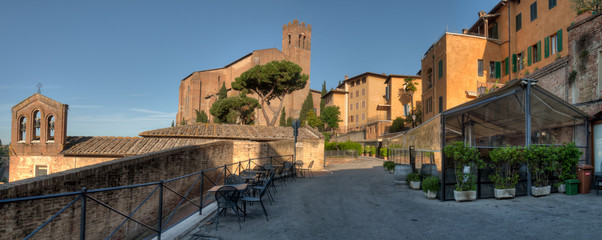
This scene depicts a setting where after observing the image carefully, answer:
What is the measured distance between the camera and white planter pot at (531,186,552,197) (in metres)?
8.77

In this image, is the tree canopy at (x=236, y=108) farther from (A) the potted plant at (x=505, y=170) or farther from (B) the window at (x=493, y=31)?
(A) the potted plant at (x=505, y=170)

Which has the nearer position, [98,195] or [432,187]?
[98,195]

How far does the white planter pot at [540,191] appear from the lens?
8.77 metres

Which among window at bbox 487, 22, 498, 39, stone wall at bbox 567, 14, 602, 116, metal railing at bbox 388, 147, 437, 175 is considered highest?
window at bbox 487, 22, 498, 39

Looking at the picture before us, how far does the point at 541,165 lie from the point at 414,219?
16.6 feet

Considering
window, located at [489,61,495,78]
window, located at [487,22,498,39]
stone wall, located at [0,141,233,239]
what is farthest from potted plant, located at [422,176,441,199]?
window, located at [487,22,498,39]

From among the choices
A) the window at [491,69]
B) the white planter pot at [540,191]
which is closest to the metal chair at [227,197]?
the white planter pot at [540,191]

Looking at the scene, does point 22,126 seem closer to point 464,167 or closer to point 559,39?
point 464,167

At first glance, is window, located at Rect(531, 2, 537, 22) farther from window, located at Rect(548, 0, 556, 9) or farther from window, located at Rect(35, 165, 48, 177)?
window, located at Rect(35, 165, 48, 177)

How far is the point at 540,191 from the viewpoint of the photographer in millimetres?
8781

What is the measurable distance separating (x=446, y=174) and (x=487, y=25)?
830 inches

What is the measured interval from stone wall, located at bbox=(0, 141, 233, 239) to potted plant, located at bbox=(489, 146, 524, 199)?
9.60 meters

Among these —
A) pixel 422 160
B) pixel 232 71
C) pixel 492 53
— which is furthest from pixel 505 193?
pixel 232 71

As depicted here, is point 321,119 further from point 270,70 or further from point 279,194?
point 279,194
